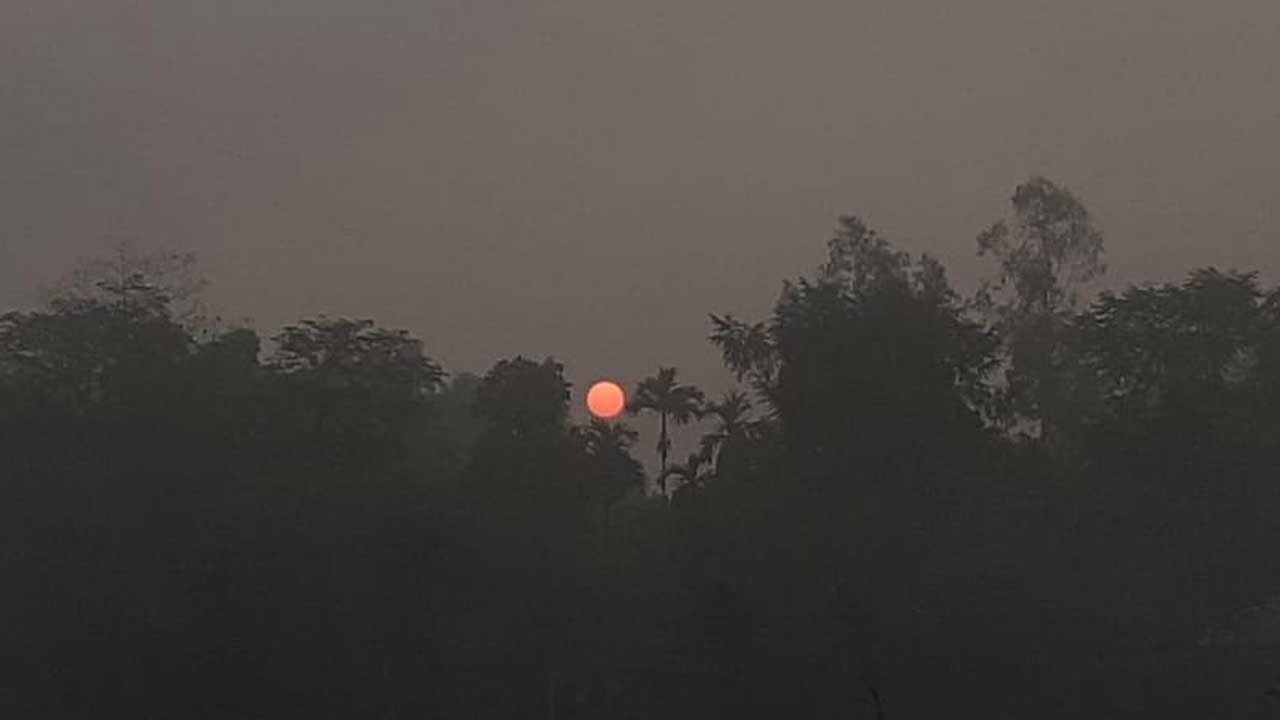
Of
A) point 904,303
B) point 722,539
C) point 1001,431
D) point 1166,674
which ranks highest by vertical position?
point 904,303

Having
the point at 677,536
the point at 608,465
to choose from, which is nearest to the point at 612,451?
the point at 608,465

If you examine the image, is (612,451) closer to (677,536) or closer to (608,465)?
(608,465)

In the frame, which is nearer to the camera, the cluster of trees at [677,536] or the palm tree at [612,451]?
the cluster of trees at [677,536]

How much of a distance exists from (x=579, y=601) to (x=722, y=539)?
12.6 feet

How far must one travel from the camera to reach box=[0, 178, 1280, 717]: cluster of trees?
128 ft

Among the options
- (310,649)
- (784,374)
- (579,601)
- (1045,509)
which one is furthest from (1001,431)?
(310,649)

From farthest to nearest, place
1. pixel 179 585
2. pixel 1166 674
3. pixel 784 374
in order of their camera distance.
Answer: pixel 784 374
pixel 1166 674
pixel 179 585

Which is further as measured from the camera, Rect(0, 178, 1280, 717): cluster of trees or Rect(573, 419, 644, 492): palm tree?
Rect(573, 419, 644, 492): palm tree

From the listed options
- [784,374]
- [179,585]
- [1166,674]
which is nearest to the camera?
[179,585]

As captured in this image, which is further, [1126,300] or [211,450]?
[1126,300]

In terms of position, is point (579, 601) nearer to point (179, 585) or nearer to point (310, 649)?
point (310, 649)

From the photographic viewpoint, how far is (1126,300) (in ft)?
155

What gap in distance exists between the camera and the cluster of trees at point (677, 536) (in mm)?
38938

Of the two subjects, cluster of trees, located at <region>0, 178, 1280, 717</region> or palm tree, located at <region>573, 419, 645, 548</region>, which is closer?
cluster of trees, located at <region>0, 178, 1280, 717</region>
